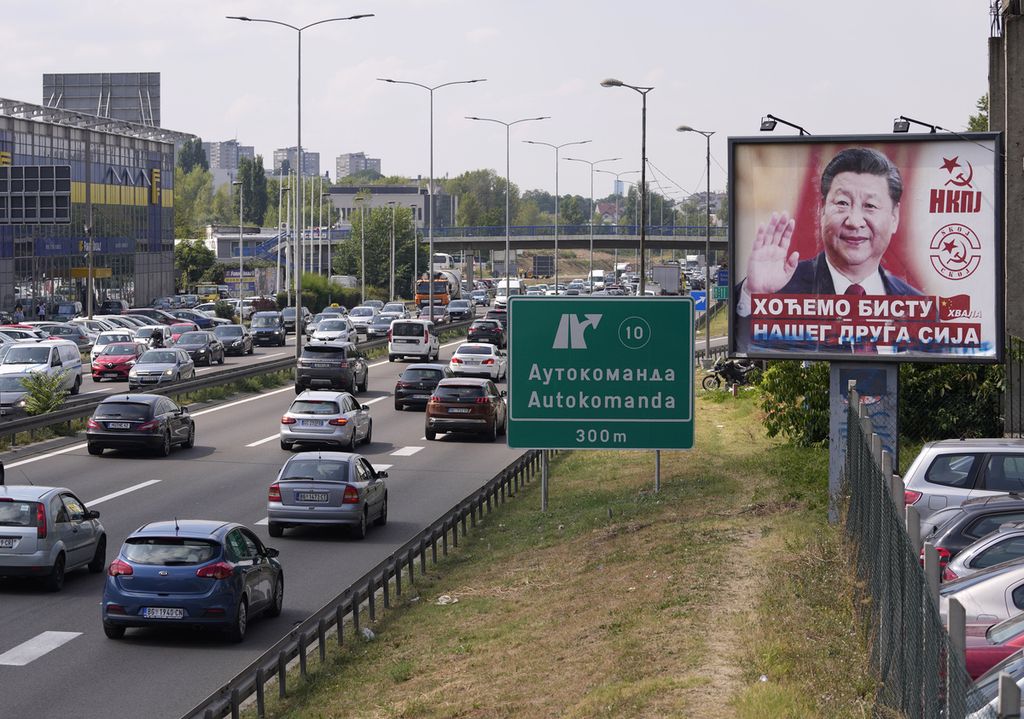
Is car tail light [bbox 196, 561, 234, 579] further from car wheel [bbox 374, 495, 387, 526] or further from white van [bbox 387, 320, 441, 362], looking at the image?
white van [bbox 387, 320, 441, 362]

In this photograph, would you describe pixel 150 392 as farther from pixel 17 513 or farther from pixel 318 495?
pixel 17 513

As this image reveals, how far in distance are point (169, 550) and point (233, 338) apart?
168 ft

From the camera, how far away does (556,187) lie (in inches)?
4021

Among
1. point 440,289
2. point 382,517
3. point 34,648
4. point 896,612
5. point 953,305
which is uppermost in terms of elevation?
point 440,289

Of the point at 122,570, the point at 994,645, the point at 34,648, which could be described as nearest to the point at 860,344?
the point at 994,645

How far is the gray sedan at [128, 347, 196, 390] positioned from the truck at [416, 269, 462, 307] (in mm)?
62478

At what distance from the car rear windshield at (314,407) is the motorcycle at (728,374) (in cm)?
1888

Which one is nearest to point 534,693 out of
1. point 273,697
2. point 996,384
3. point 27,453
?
point 273,697

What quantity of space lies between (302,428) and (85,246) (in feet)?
229

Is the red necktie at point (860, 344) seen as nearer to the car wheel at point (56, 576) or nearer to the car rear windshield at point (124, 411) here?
the car wheel at point (56, 576)

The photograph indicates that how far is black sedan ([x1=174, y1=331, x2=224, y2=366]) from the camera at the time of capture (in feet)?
200

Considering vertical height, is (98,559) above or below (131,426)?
below

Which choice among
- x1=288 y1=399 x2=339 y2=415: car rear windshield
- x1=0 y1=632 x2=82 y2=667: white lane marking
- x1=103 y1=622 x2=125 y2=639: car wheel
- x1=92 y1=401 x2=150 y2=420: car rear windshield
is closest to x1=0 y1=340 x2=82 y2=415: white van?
x1=92 y1=401 x2=150 y2=420: car rear windshield

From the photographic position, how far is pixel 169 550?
17422 mm
